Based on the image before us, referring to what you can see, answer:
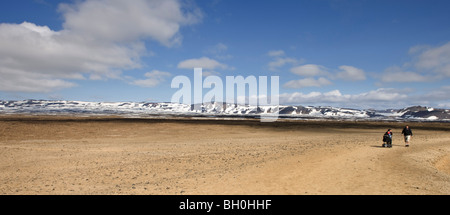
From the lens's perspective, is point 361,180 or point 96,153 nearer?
point 361,180

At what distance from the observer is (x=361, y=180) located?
11461mm

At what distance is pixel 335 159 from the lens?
16203mm

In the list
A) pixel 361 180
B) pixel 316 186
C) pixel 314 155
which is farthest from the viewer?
pixel 314 155

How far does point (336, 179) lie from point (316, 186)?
1.61m

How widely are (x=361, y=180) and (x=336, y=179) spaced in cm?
104

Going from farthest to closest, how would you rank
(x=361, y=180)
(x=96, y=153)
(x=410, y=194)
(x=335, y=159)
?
(x=96, y=153) → (x=335, y=159) → (x=361, y=180) → (x=410, y=194)

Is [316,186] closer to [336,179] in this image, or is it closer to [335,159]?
[336,179]

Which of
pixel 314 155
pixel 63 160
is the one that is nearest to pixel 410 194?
pixel 314 155
